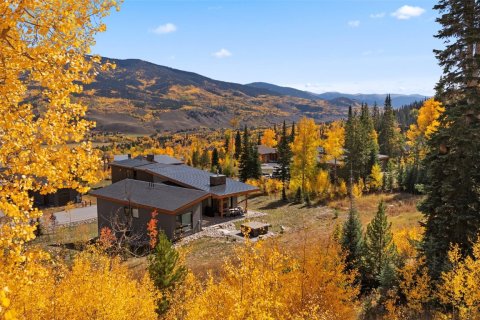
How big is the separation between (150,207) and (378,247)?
75.4ft

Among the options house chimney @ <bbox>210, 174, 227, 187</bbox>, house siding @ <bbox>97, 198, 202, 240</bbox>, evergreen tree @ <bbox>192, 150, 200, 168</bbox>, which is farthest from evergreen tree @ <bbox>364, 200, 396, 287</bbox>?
evergreen tree @ <bbox>192, 150, 200, 168</bbox>

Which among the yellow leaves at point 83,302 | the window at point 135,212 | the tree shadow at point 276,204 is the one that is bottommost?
the tree shadow at point 276,204

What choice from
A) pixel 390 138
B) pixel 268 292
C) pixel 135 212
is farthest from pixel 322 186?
pixel 268 292

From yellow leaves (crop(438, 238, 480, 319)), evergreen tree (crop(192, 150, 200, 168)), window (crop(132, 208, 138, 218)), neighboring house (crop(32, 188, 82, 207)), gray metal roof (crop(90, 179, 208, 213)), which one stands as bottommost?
neighboring house (crop(32, 188, 82, 207))

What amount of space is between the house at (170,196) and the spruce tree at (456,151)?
24.1 m

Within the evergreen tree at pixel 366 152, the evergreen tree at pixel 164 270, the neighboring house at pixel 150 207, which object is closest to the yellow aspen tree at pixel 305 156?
the evergreen tree at pixel 366 152

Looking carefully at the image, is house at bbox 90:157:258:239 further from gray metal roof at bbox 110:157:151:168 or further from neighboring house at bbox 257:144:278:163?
neighboring house at bbox 257:144:278:163

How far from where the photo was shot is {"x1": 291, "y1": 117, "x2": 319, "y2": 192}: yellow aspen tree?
176ft

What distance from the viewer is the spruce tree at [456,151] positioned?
52.6ft

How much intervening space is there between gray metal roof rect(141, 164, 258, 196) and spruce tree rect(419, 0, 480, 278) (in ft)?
89.5

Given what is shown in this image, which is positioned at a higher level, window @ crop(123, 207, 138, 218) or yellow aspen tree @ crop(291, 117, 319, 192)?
yellow aspen tree @ crop(291, 117, 319, 192)

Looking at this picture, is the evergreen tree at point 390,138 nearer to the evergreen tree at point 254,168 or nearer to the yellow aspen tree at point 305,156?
the yellow aspen tree at point 305,156

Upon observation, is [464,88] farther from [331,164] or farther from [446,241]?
[331,164]

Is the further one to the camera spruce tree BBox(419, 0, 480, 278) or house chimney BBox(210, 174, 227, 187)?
house chimney BBox(210, 174, 227, 187)
